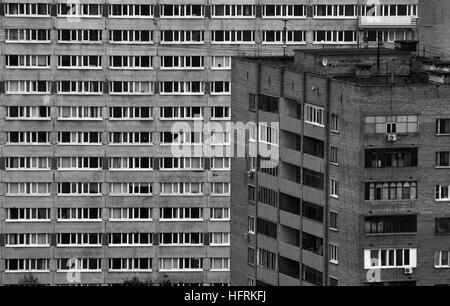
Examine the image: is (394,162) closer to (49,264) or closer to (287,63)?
(287,63)

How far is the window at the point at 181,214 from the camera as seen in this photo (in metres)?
166

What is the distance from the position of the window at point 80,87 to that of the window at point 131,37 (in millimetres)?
3838

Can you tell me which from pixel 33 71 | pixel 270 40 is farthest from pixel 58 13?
pixel 270 40

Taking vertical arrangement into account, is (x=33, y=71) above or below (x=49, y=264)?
above

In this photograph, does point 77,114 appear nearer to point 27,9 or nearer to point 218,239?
point 27,9

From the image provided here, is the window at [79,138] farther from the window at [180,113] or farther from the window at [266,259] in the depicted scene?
the window at [266,259]

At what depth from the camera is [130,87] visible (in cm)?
16525

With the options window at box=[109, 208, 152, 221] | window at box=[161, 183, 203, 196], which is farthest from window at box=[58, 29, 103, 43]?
window at box=[109, 208, 152, 221]

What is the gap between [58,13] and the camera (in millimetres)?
162875

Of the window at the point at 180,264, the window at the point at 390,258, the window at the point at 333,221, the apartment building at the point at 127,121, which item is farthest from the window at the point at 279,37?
the window at the point at 390,258

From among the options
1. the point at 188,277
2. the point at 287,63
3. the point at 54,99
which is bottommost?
the point at 188,277

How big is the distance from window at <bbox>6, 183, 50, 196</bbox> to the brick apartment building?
62836 mm

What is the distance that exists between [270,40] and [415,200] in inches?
2849
